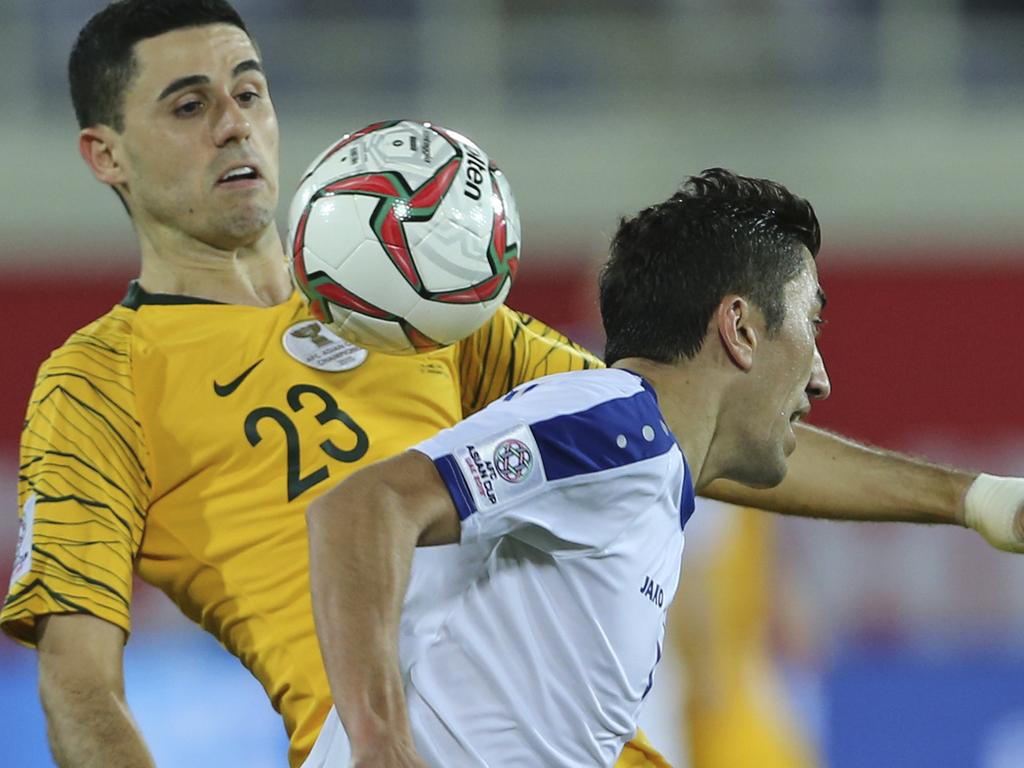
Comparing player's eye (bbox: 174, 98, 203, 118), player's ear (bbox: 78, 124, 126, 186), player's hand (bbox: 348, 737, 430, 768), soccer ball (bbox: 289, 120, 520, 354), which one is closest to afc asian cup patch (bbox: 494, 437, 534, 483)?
player's hand (bbox: 348, 737, 430, 768)

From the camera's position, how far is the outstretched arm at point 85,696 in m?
3.20

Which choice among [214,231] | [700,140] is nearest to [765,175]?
[700,140]

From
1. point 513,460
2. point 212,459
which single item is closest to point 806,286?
point 513,460

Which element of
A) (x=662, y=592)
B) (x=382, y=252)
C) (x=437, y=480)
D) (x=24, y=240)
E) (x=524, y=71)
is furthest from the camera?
(x=524, y=71)

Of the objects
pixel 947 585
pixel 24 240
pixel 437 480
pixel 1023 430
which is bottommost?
pixel 947 585

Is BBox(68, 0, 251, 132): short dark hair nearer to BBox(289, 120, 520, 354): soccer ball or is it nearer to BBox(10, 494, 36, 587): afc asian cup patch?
BBox(289, 120, 520, 354): soccer ball

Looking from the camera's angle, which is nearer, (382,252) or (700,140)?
(382,252)

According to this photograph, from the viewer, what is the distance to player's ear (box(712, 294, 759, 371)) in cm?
294

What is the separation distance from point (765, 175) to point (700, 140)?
0.57 m

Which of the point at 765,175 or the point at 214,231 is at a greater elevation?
the point at 214,231

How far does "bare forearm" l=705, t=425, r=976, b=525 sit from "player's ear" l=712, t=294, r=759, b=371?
2.81 ft

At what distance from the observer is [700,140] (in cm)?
1142

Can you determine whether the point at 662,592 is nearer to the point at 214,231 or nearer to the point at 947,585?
the point at 214,231

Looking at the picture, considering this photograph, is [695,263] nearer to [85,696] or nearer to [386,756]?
[386,756]
